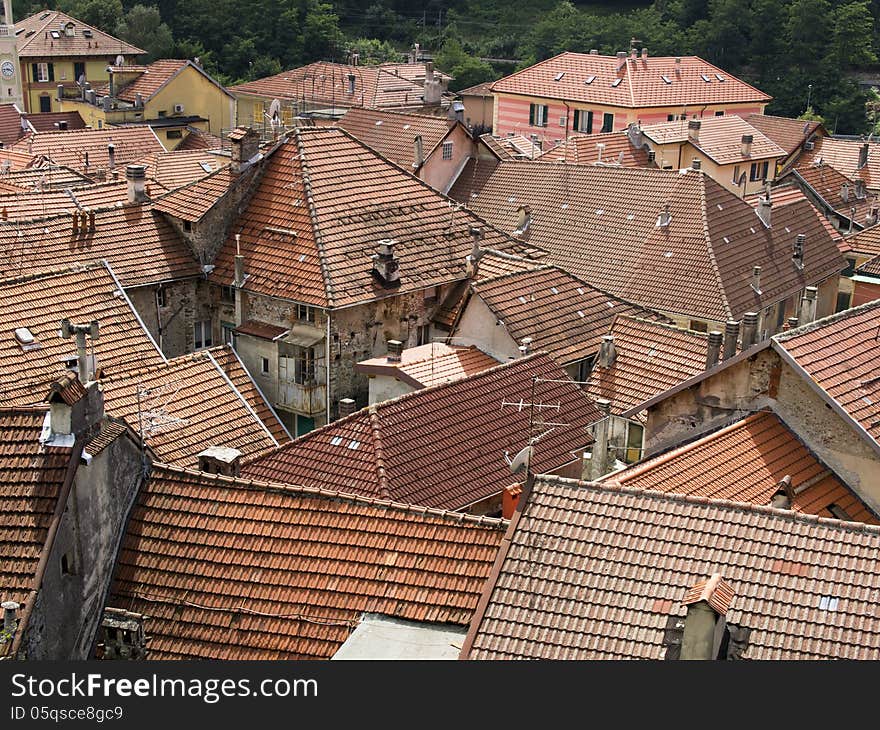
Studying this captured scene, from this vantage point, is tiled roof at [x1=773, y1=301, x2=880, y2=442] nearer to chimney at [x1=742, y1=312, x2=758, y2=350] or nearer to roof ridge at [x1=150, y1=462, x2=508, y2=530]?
chimney at [x1=742, y1=312, x2=758, y2=350]

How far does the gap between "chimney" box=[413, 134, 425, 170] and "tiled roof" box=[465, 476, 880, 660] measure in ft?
91.8

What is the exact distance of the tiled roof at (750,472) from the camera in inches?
738

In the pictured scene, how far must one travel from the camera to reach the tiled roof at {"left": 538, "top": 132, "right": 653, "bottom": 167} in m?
50.5

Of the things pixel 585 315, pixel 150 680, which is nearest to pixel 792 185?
pixel 585 315

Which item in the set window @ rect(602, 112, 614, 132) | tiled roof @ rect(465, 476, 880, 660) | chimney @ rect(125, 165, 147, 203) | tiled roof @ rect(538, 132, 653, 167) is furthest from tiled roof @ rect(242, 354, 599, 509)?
window @ rect(602, 112, 614, 132)

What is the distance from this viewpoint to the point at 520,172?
142ft

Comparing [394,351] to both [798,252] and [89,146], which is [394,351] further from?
[89,146]

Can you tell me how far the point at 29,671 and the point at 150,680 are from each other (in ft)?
3.99

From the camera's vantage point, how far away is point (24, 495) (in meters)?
16.0

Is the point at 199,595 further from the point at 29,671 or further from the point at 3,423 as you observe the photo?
the point at 29,671

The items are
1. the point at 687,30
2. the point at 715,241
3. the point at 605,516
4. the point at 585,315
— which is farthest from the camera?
the point at 687,30

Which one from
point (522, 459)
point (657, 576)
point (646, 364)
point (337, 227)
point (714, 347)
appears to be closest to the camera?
point (657, 576)

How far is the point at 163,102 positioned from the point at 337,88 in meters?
12.2

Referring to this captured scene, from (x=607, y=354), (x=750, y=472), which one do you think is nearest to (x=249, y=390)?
(x=607, y=354)
